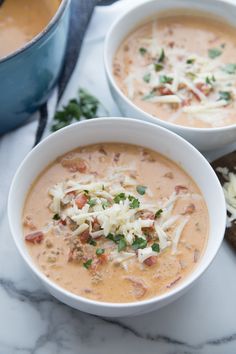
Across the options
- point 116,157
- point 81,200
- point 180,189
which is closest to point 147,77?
point 116,157

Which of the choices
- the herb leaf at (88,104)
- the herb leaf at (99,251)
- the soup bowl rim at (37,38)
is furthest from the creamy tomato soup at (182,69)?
the herb leaf at (99,251)

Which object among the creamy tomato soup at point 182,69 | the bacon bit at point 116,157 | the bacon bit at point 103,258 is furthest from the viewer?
the creamy tomato soup at point 182,69

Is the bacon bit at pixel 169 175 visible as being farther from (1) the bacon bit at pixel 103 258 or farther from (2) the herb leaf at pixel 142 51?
(2) the herb leaf at pixel 142 51

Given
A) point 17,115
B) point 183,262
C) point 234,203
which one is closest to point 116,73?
point 17,115

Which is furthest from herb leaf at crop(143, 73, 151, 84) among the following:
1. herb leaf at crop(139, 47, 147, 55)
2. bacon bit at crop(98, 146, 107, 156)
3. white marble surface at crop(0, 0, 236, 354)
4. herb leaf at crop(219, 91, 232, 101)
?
white marble surface at crop(0, 0, 236, 354)

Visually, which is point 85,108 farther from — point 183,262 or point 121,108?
point 183,262

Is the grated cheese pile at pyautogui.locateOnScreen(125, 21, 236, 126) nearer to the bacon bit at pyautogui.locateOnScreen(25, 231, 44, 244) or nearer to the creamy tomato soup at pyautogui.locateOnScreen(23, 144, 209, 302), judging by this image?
the creamy tomato soup at pyautogui.locateOnScreen(23, 144, 209, 302)
